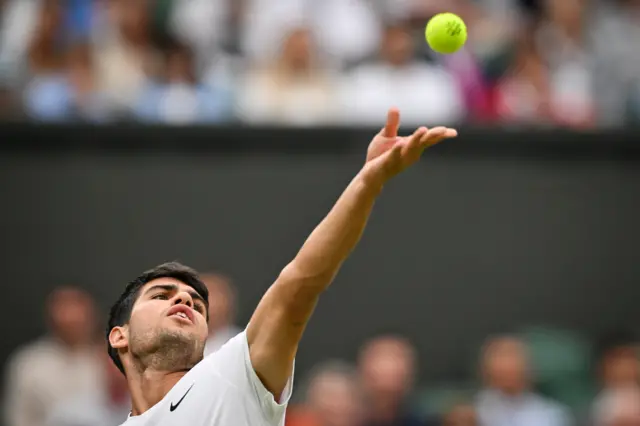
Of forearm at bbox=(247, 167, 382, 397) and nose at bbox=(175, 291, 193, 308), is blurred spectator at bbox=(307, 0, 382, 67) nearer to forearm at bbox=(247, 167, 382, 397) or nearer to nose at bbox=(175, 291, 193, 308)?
nose at bbox=(175, 291, 193, 308)

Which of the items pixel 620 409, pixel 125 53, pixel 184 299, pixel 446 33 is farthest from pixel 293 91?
pixel 184 299

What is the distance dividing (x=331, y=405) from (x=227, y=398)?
4.20m

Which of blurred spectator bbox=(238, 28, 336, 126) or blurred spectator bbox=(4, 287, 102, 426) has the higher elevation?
blurred spectator bbox=(238, 28, 336, 126)

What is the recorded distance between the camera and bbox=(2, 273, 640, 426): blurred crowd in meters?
8.34

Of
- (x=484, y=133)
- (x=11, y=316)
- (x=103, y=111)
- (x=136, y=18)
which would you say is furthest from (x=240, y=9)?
(x=11, y=316)

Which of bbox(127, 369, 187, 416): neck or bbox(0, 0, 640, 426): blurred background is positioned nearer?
bbox(127, 369, 187, 416): neck

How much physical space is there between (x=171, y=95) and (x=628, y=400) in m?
4.29

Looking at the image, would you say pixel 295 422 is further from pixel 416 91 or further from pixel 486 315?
pixel 416 91

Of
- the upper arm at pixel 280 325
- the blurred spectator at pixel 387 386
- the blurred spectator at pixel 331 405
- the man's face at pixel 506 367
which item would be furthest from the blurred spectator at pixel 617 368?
the upper arm at pixel 280 325

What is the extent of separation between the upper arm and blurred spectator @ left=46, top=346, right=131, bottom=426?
426 centimetres

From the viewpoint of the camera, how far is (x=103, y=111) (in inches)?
393

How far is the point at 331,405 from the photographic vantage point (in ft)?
27.0

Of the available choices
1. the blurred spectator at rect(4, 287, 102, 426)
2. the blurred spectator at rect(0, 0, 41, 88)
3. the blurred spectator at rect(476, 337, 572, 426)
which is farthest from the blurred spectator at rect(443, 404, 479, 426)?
the blurred spectator at rect(0, 0, 41, 88)

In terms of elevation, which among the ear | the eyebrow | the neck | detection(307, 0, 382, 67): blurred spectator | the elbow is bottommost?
the neck
